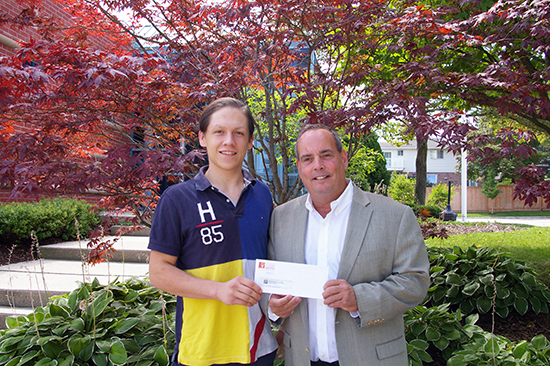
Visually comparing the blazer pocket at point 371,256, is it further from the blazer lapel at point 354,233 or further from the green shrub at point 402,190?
the green shrub at point 402,190

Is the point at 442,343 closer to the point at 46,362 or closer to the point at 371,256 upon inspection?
the point at 371,256

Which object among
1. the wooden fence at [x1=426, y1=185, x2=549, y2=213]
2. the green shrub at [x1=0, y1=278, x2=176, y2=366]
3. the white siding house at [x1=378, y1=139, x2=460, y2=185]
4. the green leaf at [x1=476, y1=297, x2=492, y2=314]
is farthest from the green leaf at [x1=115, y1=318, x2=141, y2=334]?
the white siding house at [x1=378, y1=139, x2=460, y2=185]

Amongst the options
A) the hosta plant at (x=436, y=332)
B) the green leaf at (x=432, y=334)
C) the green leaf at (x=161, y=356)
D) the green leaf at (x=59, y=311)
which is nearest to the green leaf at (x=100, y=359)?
the green leaf at (x=161, y=356)

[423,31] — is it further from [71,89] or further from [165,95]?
[71,89]

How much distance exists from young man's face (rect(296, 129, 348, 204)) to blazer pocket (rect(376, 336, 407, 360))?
750 millimetres

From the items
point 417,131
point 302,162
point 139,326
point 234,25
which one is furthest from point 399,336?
point 234,25

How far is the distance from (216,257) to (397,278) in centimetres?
86

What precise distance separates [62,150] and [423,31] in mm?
3432

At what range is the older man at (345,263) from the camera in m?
1.78

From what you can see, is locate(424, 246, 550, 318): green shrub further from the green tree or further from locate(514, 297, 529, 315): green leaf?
the green tree

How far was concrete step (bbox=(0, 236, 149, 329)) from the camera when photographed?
4910 millimetres

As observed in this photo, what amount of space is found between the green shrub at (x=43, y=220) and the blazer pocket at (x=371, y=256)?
17.2 feet

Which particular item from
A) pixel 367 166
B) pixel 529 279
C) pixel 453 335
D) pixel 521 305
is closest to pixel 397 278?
pixel 453 335

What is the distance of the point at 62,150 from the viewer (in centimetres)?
335
